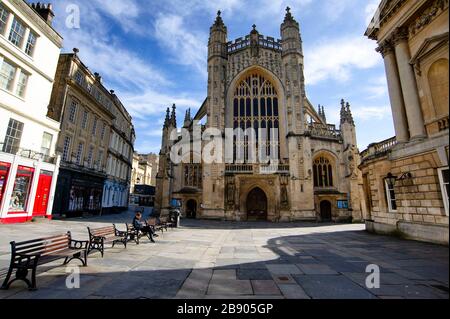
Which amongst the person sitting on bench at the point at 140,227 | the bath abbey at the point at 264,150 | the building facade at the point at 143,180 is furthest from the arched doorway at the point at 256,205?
the building facade at the point at 143,180

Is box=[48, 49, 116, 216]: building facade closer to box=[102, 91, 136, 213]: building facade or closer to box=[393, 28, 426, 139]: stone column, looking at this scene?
box=[102, 91, 136, 213]: building facade

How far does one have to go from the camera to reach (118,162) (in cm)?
3120

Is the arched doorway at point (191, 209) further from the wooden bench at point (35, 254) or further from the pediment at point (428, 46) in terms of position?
the pediment at point (428, 46)

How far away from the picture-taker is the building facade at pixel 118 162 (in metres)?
27.9

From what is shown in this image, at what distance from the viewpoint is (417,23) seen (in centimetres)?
1099

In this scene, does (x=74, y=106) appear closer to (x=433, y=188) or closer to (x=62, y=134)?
(x=62, y=134)

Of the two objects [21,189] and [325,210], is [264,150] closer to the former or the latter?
[325,210]

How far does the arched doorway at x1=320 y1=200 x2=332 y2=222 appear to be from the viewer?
25.3 m

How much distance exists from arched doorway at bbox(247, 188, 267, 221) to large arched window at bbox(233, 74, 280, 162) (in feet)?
12.7

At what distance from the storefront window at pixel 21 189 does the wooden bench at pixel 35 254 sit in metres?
11.9

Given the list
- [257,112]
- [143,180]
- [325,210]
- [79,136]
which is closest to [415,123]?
[325,210]

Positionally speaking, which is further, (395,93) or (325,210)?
(325,210)

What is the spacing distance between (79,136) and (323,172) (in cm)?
2614

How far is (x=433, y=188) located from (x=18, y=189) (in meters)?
22.7
